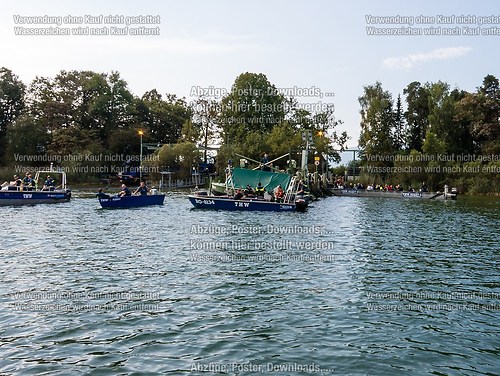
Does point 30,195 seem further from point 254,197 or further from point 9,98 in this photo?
point 9,98

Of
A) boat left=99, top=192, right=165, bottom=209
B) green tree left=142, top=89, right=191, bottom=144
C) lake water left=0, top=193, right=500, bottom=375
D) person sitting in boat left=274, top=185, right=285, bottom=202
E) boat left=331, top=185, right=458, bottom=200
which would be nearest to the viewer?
lake water left=0, top=193, right=500, bottom=375

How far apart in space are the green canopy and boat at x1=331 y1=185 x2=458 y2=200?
31.0 metres

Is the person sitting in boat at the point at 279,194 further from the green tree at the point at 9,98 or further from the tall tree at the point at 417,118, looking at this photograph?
the green tree at the point at 9,98

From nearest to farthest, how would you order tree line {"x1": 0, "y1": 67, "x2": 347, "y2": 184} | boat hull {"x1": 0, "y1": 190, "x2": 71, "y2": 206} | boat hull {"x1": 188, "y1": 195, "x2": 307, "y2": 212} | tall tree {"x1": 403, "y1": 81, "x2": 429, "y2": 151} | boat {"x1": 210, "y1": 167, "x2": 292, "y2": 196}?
1. boat hull {"x1": 188, "y1": 195, "x2": 307, "y2": 212}
2. boat hull {"x1": 0, "y1": 190, "x2": 71, "y2": 206}
3. boat {"x1": 210, "y1": 167, "x2": 292, "y2": 196}
4. tree line {"x1": 0, "y1": 67, "x2": 347, "y2": 184}
5. tall tree {"x1": 403, "y1": 81, "x2": 429, "y2": 151}

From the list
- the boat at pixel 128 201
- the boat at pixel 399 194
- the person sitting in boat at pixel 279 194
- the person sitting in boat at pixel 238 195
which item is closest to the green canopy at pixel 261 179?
the person sitting in boat at pixel 279 194

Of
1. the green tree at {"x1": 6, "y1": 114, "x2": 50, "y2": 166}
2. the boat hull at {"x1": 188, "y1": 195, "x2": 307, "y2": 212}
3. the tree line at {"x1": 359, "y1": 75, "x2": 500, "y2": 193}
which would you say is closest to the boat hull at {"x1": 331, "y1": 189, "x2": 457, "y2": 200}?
the tree line at {"x1": 359, "y1": 75, "x2": 500, "y2": 193}

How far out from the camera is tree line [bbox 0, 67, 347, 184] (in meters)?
89.6

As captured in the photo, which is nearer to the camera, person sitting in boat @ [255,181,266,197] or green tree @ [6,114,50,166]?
person sitting in boat @ [255,181,266,197]

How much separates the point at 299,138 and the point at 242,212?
48.3 metres

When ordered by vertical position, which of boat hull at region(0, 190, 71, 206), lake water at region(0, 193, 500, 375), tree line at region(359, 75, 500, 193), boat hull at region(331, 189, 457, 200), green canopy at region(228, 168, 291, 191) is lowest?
lake water at region(0, 193, 500, 375)

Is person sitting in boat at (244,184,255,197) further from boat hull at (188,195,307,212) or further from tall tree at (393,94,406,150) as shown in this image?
tall tree at (393,94,406,150)

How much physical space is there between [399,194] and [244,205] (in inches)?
1465

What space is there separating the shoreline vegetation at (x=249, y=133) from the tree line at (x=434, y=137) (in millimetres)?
175

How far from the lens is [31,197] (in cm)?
4453
